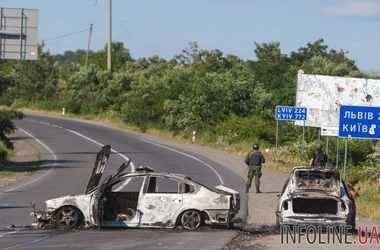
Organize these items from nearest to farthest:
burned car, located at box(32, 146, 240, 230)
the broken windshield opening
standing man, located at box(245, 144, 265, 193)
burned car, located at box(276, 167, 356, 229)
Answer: burned car, located at box(276, 167, 356, 229)
the broken windshield opening
burned car, located at box(32, 146, 240, 230)
standing man, located at box(245, 144, 265, 193)

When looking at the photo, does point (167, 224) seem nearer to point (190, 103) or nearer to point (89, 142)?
point (89, 142)

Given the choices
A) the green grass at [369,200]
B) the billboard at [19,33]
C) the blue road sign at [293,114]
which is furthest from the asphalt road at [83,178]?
the billboard at [19,33]

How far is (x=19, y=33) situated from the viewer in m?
40.0

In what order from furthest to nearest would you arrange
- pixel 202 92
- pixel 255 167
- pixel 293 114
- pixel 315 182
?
pixel 202 92
pixel 293 114
pixel 255 167
pixel 315 182

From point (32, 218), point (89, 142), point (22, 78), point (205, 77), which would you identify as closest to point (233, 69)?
point (205, 77)

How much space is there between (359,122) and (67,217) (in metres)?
7.81

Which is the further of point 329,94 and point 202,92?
point 202,92

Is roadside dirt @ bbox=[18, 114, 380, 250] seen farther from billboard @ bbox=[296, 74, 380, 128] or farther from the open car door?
billboard @ bbox=[296, 74, 380, 128]

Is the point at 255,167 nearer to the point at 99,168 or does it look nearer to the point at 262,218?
the point at 262,218

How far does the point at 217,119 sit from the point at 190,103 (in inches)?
95.5

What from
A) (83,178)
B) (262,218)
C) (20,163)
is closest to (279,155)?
(20,163)

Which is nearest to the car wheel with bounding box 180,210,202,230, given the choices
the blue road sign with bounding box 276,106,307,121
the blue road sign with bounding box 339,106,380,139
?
the blue road sign with bounding box 339,106,380,139

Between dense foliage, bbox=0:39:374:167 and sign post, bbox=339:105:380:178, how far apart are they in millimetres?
23105

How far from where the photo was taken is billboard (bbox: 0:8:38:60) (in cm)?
3934
